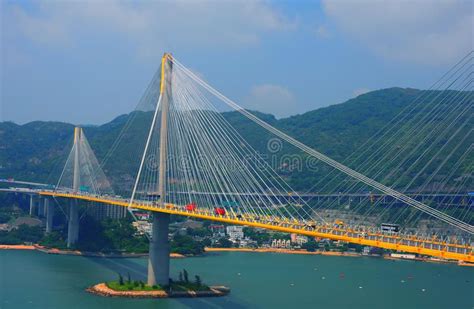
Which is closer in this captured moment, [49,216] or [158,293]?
[158,293]

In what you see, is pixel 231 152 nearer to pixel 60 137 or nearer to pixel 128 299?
pixel 128 299

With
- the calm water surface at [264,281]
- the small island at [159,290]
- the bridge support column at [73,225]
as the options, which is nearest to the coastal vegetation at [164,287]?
the small island at [159,290]

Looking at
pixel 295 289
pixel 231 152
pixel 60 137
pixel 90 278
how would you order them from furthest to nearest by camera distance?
pixel 60 137 < pixel 90 278 < pixel 295 289 < pixel 231 152

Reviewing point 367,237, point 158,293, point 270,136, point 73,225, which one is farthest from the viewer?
point 270,136

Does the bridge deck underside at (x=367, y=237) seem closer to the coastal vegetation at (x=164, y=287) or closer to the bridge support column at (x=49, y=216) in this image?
the coastal vegetation at (x=164, y=287)

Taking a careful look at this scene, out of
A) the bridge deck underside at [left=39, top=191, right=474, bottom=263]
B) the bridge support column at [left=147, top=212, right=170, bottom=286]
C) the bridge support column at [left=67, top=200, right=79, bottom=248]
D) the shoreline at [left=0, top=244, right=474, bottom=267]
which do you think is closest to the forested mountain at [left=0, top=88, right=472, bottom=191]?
the bridge support column at [left=67, top=200, right=79, bottom=248]

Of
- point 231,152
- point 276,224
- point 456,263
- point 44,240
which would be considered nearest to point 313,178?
point 456,263

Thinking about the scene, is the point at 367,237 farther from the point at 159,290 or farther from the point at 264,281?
the point at 264,281

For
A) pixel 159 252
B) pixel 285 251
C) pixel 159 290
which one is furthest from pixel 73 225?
pixel 159 290
